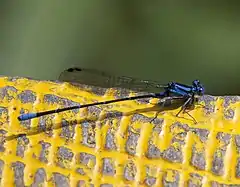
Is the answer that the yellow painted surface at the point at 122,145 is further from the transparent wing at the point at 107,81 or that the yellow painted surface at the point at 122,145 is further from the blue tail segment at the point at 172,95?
the transparent wing at the point at 107,81

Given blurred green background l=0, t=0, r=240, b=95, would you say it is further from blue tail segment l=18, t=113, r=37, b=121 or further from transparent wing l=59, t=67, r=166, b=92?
blue tail segment l=18, t=113, r=37, b=121

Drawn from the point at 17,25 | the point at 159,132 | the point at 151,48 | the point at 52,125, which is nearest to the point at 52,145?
the point at 52,125

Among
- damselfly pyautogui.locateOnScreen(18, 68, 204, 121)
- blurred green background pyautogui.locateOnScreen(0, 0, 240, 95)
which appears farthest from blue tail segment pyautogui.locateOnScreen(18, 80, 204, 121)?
blurred green background pyautogui.locateOnScreen(0, 0, 240, 95)

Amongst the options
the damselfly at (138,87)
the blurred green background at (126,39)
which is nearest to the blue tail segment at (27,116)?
the damselfly at (138,87)

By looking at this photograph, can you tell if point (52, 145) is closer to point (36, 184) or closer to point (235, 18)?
point (36, 184)

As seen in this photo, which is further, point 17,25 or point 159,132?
point 17,25

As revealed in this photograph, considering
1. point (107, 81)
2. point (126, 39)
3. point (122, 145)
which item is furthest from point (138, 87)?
point (126, 39)
